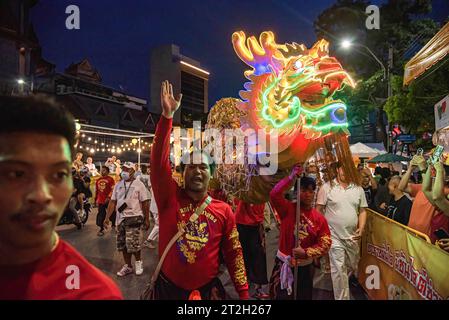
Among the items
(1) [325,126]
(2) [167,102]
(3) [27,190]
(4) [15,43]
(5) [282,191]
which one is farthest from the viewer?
(4) [15,43]

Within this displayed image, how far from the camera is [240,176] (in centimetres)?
372

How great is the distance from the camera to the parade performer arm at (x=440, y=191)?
336 centimetres

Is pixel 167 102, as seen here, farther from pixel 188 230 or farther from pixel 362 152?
pixel 362 152

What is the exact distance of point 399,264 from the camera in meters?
3.66

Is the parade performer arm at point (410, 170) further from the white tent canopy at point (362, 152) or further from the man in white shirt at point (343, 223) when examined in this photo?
the white tent canopy at point (362, 152)

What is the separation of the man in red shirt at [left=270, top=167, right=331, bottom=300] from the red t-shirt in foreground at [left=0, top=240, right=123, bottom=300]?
2178 mm

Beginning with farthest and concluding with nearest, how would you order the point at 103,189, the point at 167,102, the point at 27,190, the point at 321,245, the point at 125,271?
the point at 103,189 → the point at 125,271 → the point at 321,245 → the point at 167,102 → the point at 27,190

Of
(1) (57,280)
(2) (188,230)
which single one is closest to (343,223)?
(2) (188,230)

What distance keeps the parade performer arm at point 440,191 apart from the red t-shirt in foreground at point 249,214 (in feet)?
7.71

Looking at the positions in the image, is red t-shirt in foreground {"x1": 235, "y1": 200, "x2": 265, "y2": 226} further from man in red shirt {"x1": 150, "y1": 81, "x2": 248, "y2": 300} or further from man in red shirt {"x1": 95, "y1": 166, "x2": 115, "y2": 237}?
man in red shirt {"x1": 95, "y1": 166, "x2": 115, "y2": 237}

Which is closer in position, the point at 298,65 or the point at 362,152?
the point at 298,65

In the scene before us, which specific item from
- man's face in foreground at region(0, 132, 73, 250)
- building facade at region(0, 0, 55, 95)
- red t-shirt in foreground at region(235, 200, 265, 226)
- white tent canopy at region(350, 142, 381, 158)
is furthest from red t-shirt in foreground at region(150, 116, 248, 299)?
building facade at region(0, 0, 55, 95)

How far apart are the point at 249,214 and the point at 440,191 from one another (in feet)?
8.53
